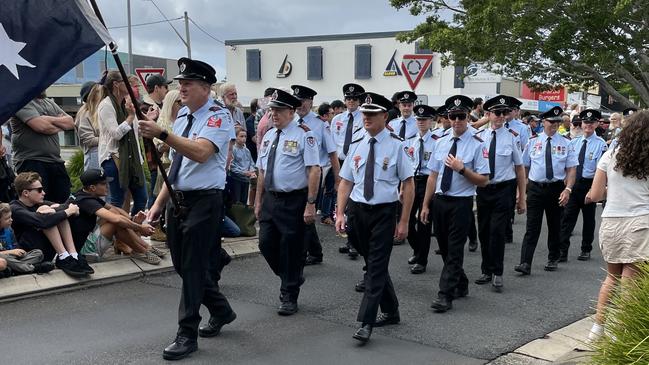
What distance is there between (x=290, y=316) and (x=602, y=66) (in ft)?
51.4

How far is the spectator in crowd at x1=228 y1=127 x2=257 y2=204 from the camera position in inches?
369

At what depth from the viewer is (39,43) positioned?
3131 millimetres

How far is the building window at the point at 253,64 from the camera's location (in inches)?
1982

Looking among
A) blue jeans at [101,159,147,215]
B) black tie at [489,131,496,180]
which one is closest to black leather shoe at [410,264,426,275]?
black tie at [489,131,496,180]

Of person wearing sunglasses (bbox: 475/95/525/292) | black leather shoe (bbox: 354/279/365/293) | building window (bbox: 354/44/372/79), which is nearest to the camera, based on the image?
black leather shoe (bbox: 354/279/365/293)

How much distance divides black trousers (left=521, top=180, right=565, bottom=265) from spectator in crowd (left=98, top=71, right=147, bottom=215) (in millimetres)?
4804

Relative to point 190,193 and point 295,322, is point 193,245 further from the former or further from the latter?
point 295,322

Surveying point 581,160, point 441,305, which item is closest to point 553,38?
point 581,160

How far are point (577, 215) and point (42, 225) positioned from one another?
6.99 metres

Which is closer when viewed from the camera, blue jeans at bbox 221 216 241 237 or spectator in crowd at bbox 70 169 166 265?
spectator in crowd at bbox 70 169 166 265

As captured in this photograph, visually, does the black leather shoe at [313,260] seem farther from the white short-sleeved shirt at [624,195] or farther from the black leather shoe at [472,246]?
the white short-sleeved shirt at [624,195]

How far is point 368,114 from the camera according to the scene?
5559mm

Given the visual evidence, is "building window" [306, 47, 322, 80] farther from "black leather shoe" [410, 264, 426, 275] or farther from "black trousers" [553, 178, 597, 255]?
"black leather shoe" [410, 264, 426, 275]

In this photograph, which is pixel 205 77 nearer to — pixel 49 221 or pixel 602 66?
pixel 49 221
